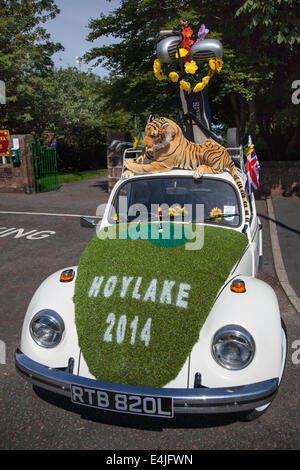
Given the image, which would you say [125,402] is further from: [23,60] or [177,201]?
[23,60]

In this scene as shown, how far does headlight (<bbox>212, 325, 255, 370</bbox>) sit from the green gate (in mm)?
15515

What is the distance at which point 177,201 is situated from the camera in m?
4.34

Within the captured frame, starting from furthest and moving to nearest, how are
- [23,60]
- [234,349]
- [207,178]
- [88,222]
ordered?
[23,60], [88,222], [207,178], [234,349]

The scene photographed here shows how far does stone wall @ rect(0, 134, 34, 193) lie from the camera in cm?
1619

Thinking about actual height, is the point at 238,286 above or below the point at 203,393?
above

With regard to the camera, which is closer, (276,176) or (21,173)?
(276,176)

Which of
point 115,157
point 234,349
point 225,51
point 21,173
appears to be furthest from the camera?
point 21,173

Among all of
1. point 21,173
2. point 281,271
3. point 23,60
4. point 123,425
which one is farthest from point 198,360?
point 23,60

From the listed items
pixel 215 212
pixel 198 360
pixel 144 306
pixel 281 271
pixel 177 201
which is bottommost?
pixel 281 271

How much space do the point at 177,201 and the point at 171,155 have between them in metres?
0.68

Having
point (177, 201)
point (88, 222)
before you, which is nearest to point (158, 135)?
point (177, 201)

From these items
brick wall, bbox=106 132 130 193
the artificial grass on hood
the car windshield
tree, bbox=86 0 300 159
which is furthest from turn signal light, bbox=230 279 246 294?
brick wall, bbox=106 132 130 193

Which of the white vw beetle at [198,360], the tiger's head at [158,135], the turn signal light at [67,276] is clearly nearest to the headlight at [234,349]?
the white vw beetle at [198,360]

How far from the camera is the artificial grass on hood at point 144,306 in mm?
2725
